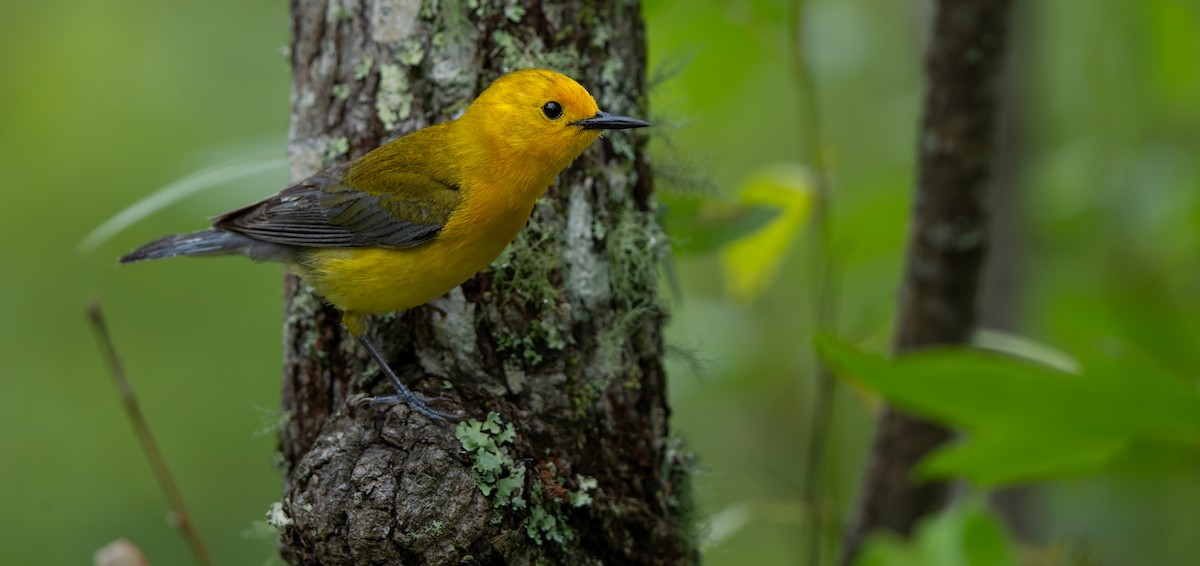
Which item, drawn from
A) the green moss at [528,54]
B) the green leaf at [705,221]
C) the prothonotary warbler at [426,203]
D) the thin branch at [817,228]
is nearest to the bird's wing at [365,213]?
the prothonotary warbler at [426,203]

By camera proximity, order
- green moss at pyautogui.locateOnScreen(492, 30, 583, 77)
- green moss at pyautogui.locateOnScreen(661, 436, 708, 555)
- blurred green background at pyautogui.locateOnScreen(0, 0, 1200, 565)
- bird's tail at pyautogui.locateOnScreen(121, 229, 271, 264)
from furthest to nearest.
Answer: blurred green background at pyautogui.locateOnScreen(0, 0, 1200, 565) → bird's tail at pyautogui.locateOnScreen(121, 229, 271, 264) → green moss at pyautogui.locateOnScreen(661, 436, 708, 555) → green moss at pyautogui.locateOnScreen(492, 30, 583, 77)

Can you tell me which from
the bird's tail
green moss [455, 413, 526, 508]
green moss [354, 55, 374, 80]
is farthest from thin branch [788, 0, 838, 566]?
the bird's tail

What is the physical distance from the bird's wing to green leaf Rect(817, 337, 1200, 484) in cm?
115

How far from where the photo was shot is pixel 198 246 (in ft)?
10.4

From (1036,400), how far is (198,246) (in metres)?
2.37

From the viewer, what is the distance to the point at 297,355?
284 cm

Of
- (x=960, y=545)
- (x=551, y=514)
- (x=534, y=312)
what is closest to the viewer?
(x=551, y=514)

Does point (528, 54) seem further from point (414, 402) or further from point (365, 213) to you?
point (414, 402)

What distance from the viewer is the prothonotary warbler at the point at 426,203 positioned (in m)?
2.73

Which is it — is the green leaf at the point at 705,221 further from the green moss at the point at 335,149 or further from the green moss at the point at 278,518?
the green moss at the point at 278,518

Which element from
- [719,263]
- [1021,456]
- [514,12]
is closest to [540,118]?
[514,12]

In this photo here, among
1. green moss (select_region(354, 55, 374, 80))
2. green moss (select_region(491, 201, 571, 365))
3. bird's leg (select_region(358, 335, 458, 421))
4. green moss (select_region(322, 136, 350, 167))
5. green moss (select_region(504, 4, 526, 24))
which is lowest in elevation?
bird's leg (select_region(358, 335, 458, 421))

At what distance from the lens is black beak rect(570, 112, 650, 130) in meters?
2.65

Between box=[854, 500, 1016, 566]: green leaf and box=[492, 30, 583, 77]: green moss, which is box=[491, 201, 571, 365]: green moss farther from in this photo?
box=[854, 500, 1016, 566]: green leaf
